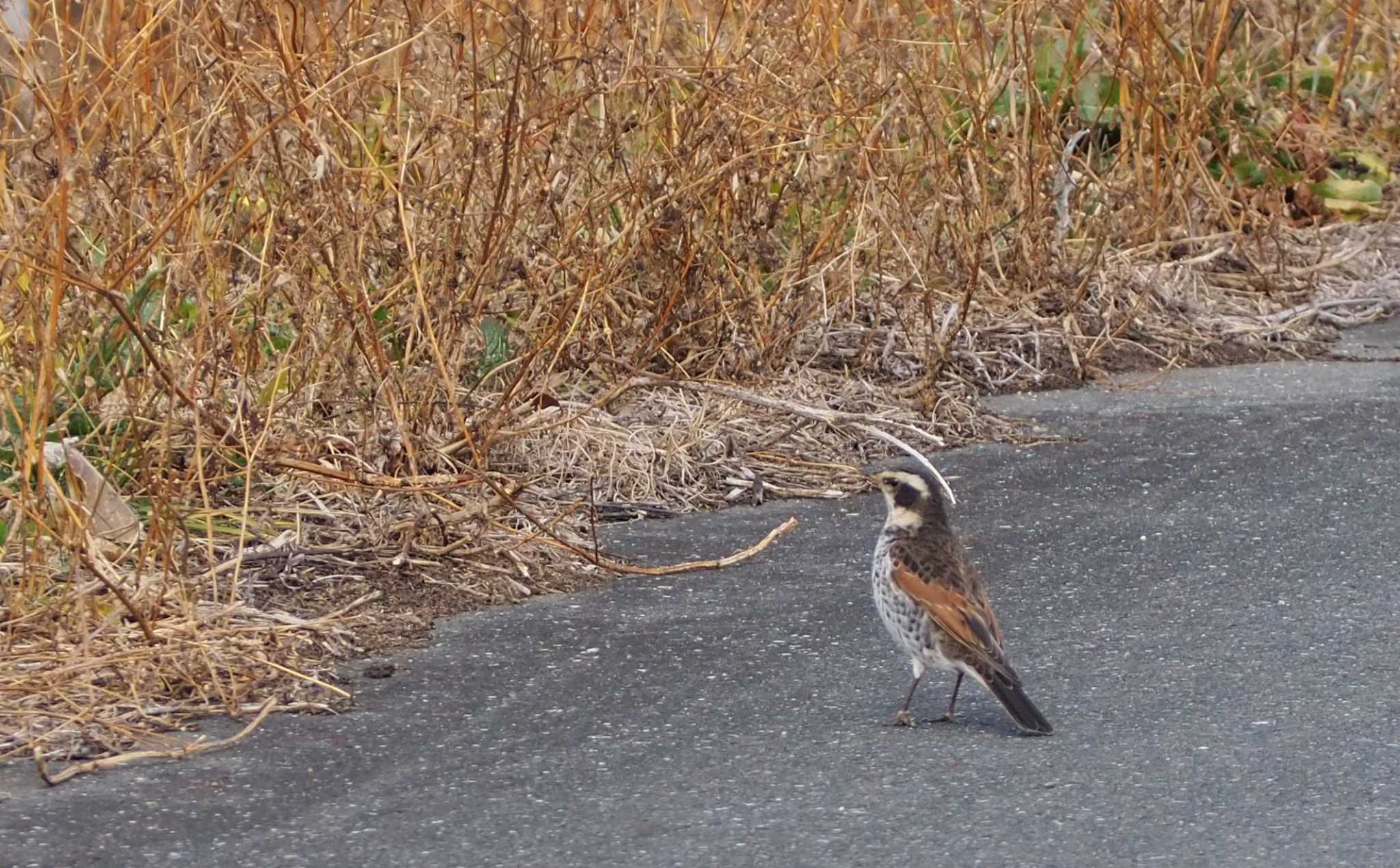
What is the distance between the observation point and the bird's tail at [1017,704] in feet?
16.0

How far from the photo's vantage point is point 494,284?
670cm

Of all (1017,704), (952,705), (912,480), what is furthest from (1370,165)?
(1017,704)

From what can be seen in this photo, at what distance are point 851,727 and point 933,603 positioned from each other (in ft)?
1.23

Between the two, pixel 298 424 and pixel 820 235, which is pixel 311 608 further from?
pixel 820 235

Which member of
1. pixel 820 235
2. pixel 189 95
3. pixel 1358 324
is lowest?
pixel 1358 324

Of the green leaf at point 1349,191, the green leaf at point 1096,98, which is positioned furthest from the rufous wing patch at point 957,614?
the green leaf at point 1349,191

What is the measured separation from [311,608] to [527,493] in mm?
1244

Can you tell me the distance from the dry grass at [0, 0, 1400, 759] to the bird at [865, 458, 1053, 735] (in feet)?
4.13

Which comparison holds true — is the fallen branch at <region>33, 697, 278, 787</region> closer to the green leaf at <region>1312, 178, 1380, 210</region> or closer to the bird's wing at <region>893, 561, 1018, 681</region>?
the bird's wing at <region>893, 561, 1018, 681</region>

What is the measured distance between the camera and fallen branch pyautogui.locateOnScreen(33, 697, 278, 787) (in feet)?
14.9

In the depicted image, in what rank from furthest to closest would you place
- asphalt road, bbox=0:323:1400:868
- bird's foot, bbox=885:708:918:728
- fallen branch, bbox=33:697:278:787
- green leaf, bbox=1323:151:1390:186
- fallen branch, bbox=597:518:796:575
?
1. green leaf, bbox=1323:151:1390:186
2. fallen branch, bbox=597:518:796:575
3. bird's foot, bbox=885:708:918:728
4. fallen branch, bbox=33:697:278:787
5. asphalt road, bbox=0:323:1400:868

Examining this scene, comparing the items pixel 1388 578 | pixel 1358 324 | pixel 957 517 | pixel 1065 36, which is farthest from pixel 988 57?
pixel 1388 578

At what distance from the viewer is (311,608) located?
18.8 ft

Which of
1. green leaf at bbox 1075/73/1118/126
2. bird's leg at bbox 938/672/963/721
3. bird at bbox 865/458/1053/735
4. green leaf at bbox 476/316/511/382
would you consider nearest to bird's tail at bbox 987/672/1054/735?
bird at bbox 865/458/1053/735
